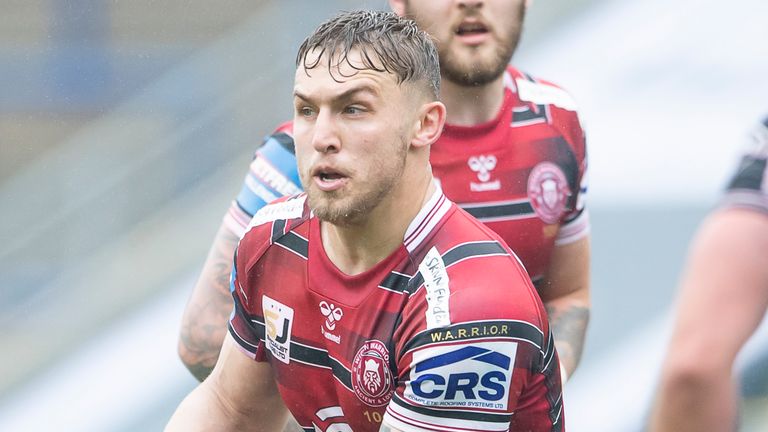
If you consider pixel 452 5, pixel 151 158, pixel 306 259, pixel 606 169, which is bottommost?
pixel 606 169

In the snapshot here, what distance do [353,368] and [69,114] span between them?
16.6 feet

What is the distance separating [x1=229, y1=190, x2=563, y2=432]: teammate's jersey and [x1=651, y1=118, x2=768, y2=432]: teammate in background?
288 mm

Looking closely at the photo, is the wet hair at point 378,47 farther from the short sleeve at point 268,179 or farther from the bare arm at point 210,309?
the bare arm at point 210,309

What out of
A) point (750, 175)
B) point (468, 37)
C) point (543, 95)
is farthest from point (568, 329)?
point (750, 175)

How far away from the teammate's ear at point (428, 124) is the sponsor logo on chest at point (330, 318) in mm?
338

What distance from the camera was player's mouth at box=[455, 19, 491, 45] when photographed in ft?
10.2

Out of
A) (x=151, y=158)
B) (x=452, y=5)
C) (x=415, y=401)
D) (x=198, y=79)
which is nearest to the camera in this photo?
(x=415, y=401)

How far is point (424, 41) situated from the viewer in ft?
7.83

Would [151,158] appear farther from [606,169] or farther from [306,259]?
[306,259]

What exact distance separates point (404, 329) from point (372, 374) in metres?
0.11

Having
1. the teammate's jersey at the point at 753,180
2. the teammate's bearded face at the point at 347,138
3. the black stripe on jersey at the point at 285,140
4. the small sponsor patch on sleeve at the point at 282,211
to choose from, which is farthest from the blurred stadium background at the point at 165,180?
the teammate's jersey at the point at 753,180

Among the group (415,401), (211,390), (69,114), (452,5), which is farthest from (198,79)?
(415,401)

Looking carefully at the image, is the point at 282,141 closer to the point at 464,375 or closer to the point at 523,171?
the point at 523,171

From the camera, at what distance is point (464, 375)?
7.27 feet
